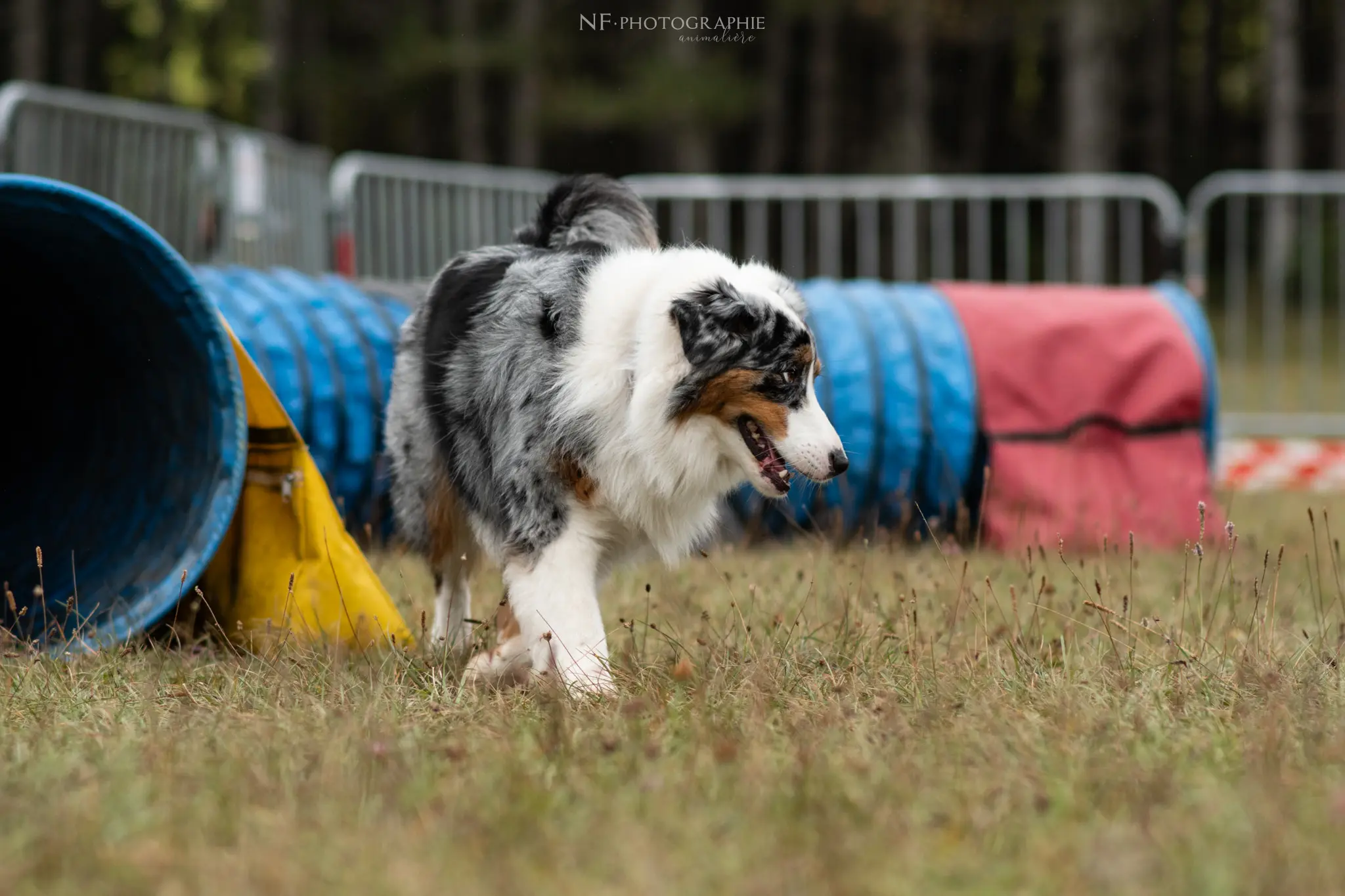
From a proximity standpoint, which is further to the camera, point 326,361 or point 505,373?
point 326,361

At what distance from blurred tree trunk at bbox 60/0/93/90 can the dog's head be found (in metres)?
28.6

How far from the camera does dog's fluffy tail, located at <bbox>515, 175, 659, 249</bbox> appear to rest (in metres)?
4.55

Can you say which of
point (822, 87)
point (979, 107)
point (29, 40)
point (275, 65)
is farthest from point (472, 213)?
point (979, 107)

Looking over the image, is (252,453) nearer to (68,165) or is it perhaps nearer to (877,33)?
(68,165)

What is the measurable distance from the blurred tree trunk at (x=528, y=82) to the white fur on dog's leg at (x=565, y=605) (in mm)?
21733

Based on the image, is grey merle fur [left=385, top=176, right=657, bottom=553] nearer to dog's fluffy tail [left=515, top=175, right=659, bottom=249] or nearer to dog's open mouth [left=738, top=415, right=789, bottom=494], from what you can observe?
dog's fluffy tail [left=515, top=175, right=659, bottom=249]

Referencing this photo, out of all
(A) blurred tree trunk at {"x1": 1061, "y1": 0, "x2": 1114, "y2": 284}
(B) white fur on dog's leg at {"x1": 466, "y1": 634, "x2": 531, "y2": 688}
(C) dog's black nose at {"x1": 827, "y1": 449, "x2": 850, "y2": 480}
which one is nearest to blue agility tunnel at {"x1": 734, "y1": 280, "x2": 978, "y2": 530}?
(B) white fur on dog's leg at {"x1": 466, "y1": 634, "x2": 531, "y2": 688}

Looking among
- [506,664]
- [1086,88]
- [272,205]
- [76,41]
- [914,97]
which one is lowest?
[506,664]

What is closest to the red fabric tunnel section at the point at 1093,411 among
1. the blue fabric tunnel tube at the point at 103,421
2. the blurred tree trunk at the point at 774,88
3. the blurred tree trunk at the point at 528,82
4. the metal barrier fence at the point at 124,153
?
the blue fabric tunnel tube at the point at 103,421

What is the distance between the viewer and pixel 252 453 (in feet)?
15.4

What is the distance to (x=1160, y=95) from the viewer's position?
2847 centimetres

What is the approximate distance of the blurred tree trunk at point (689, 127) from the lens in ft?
76.4

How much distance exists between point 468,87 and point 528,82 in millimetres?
1755

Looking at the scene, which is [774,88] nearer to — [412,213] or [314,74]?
[314,74]
